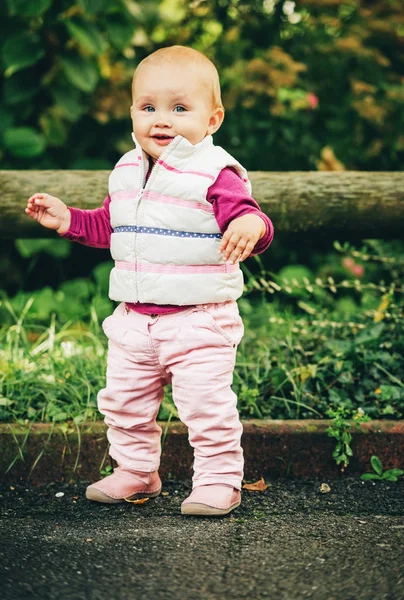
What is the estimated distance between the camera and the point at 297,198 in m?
3.27

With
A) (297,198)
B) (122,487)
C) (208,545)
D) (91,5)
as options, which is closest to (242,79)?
(91,5)

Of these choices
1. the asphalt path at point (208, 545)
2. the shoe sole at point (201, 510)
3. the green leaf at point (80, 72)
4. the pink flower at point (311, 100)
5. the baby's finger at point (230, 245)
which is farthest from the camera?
the pink flower at point (311, 100)

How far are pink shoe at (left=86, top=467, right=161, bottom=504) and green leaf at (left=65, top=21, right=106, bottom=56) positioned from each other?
8.01ft

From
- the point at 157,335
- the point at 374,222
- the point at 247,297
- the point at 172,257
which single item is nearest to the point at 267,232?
the point at 172,257

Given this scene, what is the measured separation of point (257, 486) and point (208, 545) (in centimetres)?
55

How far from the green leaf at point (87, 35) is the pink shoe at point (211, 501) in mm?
2606

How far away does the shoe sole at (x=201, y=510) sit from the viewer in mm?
2516

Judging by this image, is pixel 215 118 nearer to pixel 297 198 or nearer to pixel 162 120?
pixel 162 120

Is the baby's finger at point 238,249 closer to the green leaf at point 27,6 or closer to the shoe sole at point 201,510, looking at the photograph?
the shoe sole at point 201,510

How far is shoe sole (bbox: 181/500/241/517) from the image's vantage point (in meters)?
2.52

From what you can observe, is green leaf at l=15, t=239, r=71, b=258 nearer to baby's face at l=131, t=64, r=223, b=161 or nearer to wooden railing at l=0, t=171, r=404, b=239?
wooden railing at l=0, t=171, r=404, b=239

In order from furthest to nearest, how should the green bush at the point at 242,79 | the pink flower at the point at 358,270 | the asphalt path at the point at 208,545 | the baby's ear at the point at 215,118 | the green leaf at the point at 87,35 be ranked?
the pink flower at the point at 358,270 → the green bush at the point at 242,79 → the green leaf at the point at 87,35 → the baby's ear at the point at 215,118 → the asphalt path at the point at 208,545

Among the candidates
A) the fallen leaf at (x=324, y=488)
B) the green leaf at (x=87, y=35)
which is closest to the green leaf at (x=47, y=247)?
the green leaf at (x=87, y=35)

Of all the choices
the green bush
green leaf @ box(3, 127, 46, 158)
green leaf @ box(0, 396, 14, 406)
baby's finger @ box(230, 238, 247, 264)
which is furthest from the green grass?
the green bush
